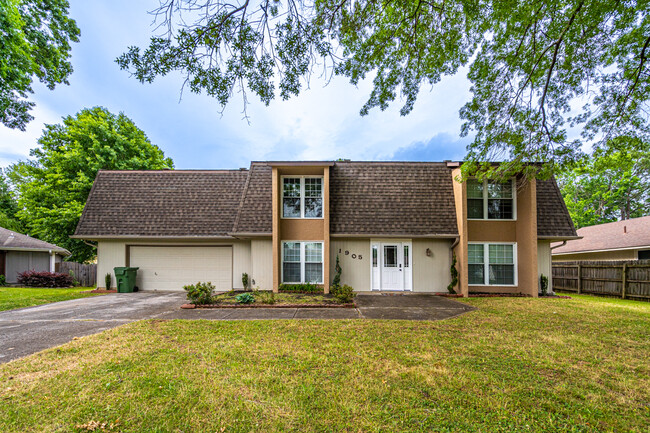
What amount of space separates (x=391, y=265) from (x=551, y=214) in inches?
267

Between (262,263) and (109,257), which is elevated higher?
(109,257)

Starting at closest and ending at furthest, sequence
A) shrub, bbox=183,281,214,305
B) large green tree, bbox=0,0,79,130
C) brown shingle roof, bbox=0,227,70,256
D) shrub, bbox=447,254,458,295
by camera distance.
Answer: large green tree, bbox=0,0,79,130
shrub, bbox=183,281,214,305
shrub, bbox=447,254,458,295
brown shingle roof, bbox=0,227,70,256

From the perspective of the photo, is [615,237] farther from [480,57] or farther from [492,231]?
[480,57]

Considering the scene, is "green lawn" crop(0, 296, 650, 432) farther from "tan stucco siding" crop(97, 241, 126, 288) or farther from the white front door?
"tan stucco siding" crop(97, 241, 126, 288)

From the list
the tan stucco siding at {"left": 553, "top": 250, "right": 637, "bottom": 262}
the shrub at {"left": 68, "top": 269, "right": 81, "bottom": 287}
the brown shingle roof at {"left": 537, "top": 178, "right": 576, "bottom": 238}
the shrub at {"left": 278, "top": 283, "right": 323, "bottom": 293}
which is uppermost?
the brown shingle roof at {"left": 537, "top": 178, "right": 576, "bottom": 238}

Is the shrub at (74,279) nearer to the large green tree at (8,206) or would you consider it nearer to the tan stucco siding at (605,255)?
Answer: the large green tree at (8,206)

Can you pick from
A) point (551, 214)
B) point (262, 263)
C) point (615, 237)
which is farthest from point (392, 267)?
point (615, 237)

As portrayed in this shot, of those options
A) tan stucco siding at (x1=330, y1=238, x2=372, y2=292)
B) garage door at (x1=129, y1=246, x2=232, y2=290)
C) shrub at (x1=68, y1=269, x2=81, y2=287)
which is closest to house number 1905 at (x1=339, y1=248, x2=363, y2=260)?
tan stucco siding at (x1=330, y1=238, x2=372, y2=292)

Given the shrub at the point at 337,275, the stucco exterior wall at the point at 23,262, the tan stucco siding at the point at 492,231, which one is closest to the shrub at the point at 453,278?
the tan stucco siding at the point at 492,231

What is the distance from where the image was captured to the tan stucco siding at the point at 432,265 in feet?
35.1

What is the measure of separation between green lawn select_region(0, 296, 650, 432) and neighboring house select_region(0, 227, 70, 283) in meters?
17.7

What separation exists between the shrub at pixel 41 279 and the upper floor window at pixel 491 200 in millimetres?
21326

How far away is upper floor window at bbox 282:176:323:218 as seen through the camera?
11.1 meters

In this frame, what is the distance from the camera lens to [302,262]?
1091 cm
